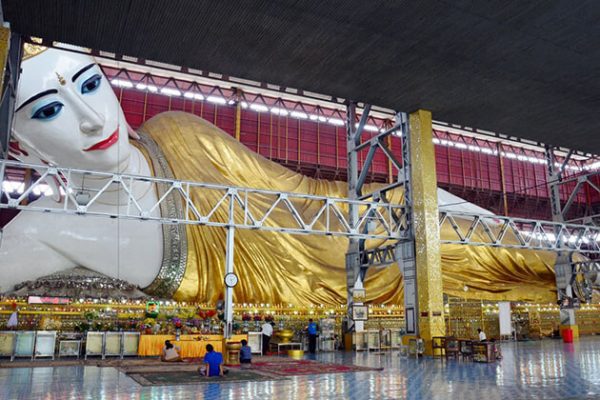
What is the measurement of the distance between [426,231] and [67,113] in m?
7.64

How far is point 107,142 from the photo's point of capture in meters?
11.8

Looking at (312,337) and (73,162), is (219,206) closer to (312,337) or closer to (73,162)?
(73,162)

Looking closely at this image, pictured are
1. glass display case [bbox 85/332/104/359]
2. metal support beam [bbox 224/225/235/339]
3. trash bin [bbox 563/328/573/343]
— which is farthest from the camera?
trash bin [bbox 563/328/573/343]

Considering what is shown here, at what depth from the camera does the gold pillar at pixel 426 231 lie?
1023 cm

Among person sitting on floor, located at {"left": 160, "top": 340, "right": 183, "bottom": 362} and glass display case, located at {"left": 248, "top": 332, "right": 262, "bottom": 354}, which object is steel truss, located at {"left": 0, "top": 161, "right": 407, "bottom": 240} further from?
glass display case, located at {"left": 248, "top": 332, "right": 262, "bottom": 354}

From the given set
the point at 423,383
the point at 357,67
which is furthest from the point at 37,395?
the point at 357,67

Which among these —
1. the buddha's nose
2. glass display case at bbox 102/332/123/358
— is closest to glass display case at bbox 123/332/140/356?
glass display case at bbox 102/332/123/358

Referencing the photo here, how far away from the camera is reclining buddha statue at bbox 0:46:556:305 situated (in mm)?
11180

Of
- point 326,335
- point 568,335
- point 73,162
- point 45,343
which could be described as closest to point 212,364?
point 45,343

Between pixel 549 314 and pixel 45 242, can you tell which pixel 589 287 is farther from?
pixel 45 242

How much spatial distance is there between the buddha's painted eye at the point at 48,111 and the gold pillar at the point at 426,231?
7226mm

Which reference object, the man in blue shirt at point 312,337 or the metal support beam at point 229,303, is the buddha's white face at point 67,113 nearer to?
the metal support beam at point 229,303

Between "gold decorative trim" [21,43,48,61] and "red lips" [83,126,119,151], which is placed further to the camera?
"red lips" [83,126,119,151]

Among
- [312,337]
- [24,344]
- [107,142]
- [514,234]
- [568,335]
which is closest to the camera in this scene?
[24,344]
